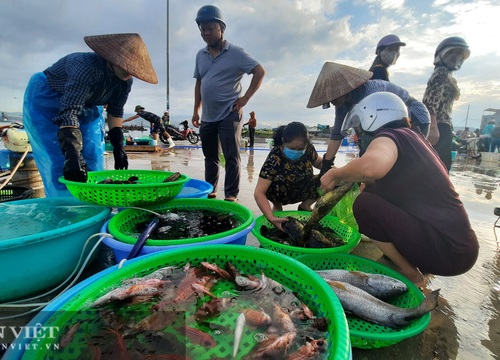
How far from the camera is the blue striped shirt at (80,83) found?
241 cm

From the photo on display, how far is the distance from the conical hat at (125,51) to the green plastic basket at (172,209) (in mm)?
1455

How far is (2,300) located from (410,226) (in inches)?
113

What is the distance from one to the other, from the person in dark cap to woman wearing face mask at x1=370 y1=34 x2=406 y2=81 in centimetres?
301

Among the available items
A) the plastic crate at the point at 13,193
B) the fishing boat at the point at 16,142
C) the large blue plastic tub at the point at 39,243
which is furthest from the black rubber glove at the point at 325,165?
the fishing boat at the point at 16,142

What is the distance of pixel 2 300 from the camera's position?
161cm

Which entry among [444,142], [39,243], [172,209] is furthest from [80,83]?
[444,142]

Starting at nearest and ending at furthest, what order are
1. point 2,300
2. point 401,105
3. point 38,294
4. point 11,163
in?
point 2,300 < point 38,294 < point 401,105 < point 11,163

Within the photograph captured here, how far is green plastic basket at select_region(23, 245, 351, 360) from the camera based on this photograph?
3.17ft

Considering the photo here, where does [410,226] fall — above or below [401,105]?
below

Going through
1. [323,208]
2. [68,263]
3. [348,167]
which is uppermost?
[348,167]

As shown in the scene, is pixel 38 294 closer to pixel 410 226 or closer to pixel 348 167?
pixel 348 167

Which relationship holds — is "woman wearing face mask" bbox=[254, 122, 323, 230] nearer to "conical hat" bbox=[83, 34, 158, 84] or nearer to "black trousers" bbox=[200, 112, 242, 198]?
"black trousers" bbox=[200, 112, 242, 198]

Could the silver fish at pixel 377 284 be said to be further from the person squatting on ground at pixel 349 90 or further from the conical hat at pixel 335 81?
the conical hat at pixel 335 81

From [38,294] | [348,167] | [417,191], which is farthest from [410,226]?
[38,294]
